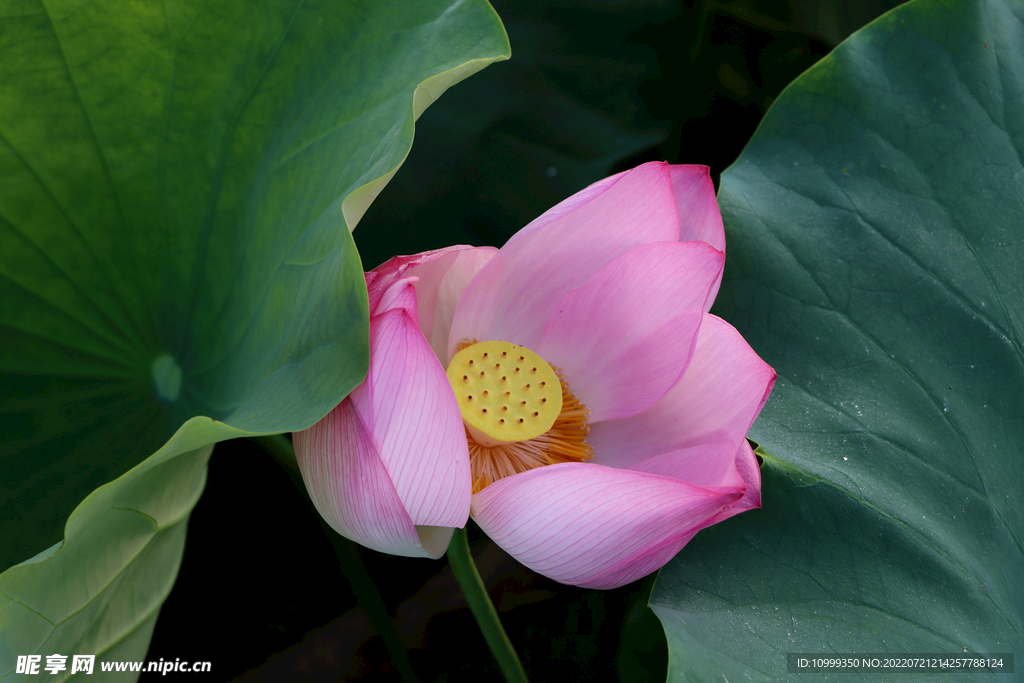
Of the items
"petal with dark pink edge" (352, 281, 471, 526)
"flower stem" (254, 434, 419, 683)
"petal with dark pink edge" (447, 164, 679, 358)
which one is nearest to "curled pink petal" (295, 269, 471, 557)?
"petal with dark pink edge" (352, 281, 471, 526)

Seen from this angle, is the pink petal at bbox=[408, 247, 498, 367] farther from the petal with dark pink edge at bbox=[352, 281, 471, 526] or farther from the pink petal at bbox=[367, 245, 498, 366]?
the petal with dark pink edge at bbox=[352, 281, 471, 526]

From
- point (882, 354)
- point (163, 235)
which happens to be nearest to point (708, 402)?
point (882, 354)

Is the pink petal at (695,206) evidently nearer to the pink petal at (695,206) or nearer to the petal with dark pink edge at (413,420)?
the pink petal at (695,206)

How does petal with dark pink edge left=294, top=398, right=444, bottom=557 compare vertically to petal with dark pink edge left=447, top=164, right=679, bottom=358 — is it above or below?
below

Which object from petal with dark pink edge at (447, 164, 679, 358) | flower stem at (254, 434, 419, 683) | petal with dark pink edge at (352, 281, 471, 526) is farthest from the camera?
flower stem at (254, 434, 419, 683)

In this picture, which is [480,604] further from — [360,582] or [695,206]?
[695,206]

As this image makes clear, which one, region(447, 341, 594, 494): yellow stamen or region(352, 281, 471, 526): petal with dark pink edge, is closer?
region(352, 281, 471, 526): petal with dark pink edge
